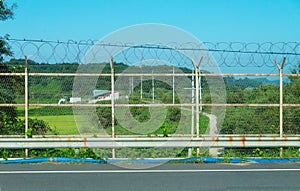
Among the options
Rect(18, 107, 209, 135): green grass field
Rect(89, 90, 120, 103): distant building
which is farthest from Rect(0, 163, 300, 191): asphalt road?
Rect(89, 90, 120, 103): distant building

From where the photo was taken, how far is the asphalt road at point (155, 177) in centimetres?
912

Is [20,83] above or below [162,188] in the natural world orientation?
above

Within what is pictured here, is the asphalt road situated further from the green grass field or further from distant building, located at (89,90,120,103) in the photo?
distant building, located at (89,90,120,103)

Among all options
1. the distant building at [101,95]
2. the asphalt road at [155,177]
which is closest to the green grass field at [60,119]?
the distant building at [101,95]

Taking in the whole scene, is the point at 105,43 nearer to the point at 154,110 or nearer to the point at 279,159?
the point at 154,110

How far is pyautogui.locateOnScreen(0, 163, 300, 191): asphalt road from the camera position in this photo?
912 centimetres

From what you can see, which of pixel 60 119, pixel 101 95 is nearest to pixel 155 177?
pixel 101 95

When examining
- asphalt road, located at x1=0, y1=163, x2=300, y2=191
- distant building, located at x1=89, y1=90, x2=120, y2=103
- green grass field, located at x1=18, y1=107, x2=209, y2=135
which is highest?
distant building, located at x1=89, y1=90, x2=120, y2=103

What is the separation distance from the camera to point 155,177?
1020 cm

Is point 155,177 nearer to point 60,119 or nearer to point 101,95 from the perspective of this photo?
point 101,95

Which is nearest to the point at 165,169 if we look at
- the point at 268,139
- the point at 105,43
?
the point at 268,139

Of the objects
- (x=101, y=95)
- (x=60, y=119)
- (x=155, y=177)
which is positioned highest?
(x=101, y=95)

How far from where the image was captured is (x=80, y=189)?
8.91 metres

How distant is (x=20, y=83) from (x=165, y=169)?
600 cm
